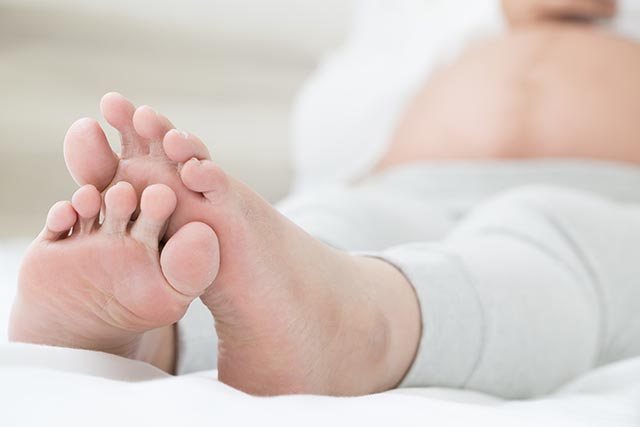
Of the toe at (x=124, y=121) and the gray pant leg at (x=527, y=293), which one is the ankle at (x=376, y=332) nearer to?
the gray pant leg at (x=527, y=293)

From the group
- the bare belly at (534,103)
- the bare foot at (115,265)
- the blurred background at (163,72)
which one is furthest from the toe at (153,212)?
the bare belly at (534,103)

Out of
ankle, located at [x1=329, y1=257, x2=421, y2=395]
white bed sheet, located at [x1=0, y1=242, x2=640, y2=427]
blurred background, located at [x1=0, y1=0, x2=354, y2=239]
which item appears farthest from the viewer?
blurred background, located at [x1=0, y1=0, x2=354, y2=239]

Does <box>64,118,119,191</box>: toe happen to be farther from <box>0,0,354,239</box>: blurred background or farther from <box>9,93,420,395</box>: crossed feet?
<box>0,0,354,239</box>: blurred background

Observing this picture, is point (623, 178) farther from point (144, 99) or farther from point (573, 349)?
point (144, 99)

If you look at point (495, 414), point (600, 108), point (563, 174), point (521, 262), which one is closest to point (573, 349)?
point (521, 262)

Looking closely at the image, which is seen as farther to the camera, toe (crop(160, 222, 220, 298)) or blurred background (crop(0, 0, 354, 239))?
blurred background (crop(0, 0, 354, 239))

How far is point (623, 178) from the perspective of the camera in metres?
1.02

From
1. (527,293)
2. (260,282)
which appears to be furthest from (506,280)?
(260,282)

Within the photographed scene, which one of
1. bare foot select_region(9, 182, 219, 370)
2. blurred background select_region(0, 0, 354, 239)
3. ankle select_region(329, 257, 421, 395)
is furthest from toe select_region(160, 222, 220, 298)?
blurred background select_region(0, 0, 354, 239)

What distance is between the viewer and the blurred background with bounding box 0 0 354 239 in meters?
1.08

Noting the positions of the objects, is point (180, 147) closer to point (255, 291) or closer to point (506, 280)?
point (255, 291)

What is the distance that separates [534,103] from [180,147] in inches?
31.6

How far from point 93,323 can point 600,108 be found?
85 centimetres

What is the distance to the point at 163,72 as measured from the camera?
136 cm
